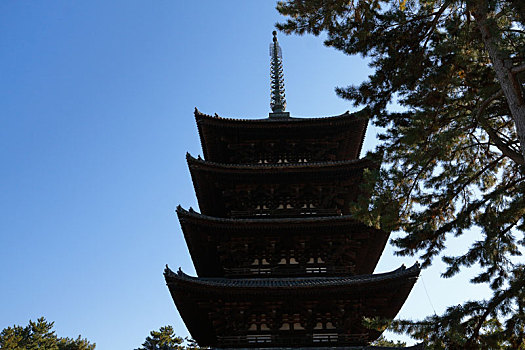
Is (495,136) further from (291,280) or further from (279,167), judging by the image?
(279,167)

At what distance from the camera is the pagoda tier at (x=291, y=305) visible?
12.7 m

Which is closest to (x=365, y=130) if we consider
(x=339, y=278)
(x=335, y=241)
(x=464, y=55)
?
(x=335, y=241)

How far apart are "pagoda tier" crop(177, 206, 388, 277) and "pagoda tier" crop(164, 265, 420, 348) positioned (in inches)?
39.2

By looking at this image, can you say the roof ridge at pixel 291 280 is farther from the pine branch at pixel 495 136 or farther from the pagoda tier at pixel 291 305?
the pine branch at pixel 495 136

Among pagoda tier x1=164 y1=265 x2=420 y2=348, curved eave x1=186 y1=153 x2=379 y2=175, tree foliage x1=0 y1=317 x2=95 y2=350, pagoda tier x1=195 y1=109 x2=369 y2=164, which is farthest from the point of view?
tree foliage x1=0 y1=317 x2=95 y2=350

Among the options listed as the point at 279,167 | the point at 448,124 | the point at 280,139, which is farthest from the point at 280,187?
the point at 448,124

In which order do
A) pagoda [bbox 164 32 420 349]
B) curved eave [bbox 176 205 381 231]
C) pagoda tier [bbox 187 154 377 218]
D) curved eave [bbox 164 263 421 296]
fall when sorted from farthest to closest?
pagoda tier [bbox 187 154 377 218], curved eave [bbox 176 205 381 231], pagoda [bbox 164 32 420 349], curved eave [bbox 164 263 421 296]

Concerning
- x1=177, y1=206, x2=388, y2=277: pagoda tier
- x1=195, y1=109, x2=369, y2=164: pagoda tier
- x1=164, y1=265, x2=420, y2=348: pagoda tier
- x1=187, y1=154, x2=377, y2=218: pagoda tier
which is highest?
x1=195, y1=109, x2=369, y2=164: pagoda tier

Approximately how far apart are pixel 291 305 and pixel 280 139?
7185mm

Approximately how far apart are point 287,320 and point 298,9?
338 inches

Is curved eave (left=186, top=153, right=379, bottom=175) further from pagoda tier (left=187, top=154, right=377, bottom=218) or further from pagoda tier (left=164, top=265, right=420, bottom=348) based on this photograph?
pagoda tier (left=164, top=265, right=420, bottom=348)

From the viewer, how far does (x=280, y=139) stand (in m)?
18.2

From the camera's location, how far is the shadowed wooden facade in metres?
13.0

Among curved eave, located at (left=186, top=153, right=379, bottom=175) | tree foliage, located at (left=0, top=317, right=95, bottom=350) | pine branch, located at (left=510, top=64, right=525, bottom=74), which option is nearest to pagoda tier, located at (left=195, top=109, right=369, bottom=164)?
curved eave, located at (left=186, top=153, right=379, bottom=175)
